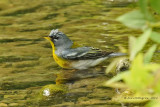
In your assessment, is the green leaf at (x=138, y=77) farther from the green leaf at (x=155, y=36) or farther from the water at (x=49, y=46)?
the water at (x=49, y=46)

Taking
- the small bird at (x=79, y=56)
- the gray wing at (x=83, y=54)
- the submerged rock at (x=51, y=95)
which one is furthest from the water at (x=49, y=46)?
the gray wing at (x=83, y=54)

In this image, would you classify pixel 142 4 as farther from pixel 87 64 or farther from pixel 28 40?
pixel 28 40

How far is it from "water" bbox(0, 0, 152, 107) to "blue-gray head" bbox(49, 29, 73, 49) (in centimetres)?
38

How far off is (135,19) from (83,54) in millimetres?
5729

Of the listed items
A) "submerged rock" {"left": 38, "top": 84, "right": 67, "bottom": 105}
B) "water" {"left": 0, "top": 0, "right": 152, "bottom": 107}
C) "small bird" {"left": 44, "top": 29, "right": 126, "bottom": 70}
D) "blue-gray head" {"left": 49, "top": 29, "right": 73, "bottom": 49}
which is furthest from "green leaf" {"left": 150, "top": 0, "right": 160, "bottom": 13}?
"blue-gray head" {"left": 49, "top": 29, "right": 73, "bottom": 49}

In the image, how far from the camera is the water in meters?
4.80

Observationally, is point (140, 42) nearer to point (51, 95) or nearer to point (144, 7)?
point (144, 7)

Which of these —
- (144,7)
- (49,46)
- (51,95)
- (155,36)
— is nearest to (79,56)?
(49,46)

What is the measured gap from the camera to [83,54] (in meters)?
6.69

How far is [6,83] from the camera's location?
18.2 ft

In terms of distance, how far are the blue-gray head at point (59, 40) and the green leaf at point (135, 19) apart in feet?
19.6

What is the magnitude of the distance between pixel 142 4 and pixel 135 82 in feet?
0.73

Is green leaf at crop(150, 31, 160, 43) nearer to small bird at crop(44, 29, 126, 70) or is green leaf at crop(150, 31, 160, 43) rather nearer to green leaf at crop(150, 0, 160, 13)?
green leaf at crop(150, 0, 160, 13)

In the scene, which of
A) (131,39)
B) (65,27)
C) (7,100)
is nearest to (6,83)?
(7,100)
